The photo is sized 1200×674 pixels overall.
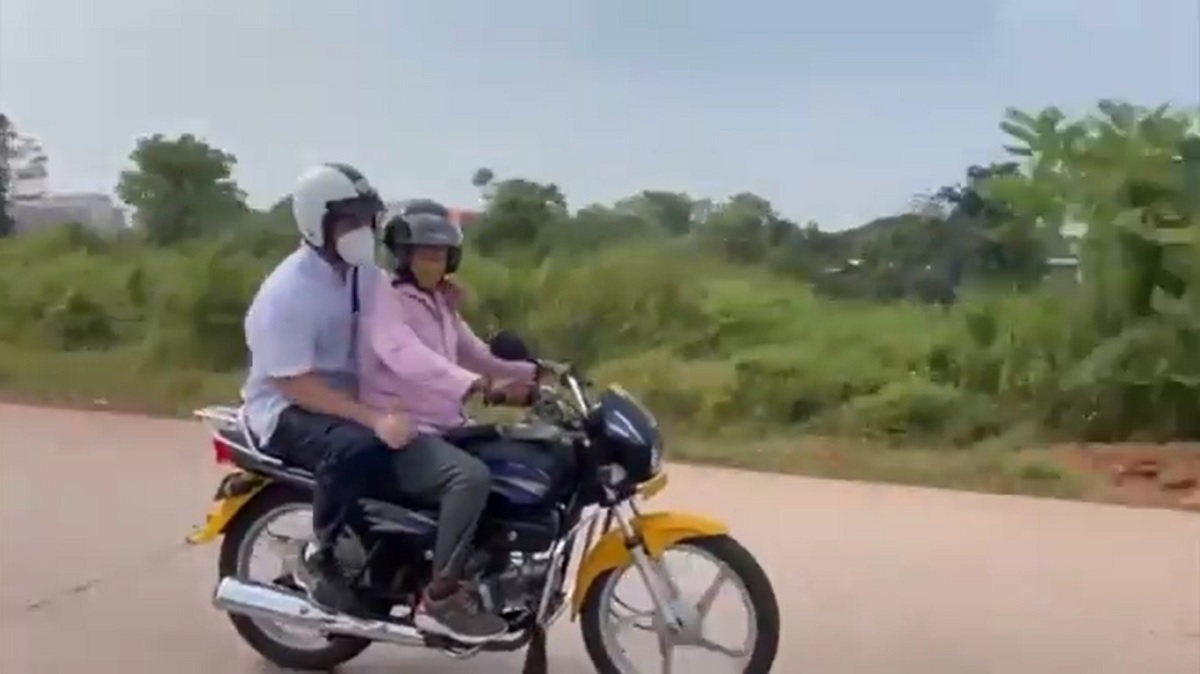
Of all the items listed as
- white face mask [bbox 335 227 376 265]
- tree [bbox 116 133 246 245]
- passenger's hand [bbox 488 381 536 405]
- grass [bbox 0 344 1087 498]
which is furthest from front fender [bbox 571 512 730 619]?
tree [bbox 116 133 246 245]

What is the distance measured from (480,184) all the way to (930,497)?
27.0ft

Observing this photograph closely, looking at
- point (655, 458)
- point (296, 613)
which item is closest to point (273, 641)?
point (296, 613)

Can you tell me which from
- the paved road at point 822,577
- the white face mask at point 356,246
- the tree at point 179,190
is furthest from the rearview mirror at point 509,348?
the tree at point 179,190

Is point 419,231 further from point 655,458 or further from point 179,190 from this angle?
point 179,190

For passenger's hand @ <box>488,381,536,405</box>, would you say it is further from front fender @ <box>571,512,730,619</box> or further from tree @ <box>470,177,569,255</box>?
tree @ <box>470,177,569,255</box>

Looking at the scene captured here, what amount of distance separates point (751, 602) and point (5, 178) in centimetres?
1537

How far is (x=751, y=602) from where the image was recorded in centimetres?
500

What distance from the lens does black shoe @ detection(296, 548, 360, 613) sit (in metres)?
5.22

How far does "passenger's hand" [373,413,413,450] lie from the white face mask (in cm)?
56

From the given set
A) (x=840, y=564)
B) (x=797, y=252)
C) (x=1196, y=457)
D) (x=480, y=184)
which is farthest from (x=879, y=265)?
(x=840, y=564)

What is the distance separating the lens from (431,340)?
17.3 feet

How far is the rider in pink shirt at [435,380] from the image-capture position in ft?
16.2

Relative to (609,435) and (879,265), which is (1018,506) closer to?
(609,435)

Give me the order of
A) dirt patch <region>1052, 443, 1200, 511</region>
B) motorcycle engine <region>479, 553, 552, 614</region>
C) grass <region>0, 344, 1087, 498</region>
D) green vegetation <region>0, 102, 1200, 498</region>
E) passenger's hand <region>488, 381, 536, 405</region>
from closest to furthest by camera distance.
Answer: motorcycle engine <region>479, 553, 552, 614</region> → passenger's hand <region>488, 381, 536, 405</region> → dirt patch <region>1052, 443, 1200, 511</region> → grass <region>0, 344, 1087, 498</region> → green vegetation <region>0, 102, 1200, 498</region>
